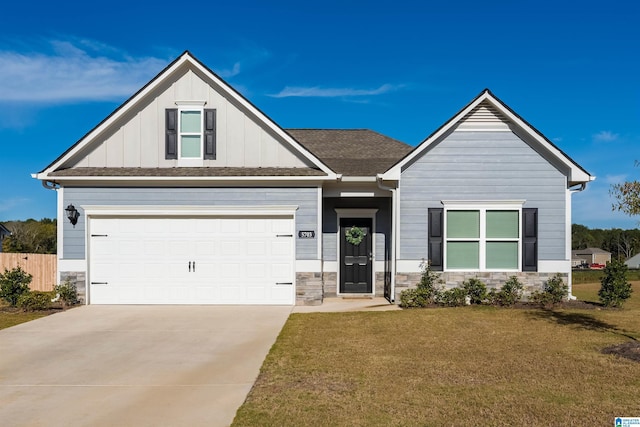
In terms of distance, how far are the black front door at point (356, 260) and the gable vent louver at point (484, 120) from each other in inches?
155

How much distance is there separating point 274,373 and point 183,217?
7407 millimetres

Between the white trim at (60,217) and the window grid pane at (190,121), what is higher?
the window grid pane at (190,121)

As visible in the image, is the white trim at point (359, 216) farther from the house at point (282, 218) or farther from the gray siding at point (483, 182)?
the gray siding at point (483, 182)

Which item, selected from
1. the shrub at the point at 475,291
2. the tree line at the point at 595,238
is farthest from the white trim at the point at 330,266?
the tree line at the point at 595,238

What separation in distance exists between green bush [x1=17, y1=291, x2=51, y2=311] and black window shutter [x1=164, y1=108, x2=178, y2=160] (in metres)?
4.57

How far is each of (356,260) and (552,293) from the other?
17.5ft

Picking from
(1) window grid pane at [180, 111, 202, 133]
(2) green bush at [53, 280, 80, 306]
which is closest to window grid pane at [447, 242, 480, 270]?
(1) window grid pane at [180, 111, 202, 133]

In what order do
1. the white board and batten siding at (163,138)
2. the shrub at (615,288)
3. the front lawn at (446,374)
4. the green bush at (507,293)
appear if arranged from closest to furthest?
the front lawn at (446,374)
the shrub at (615,288)
the green bush at (507,293)
the white board and batten siding at (163,138)

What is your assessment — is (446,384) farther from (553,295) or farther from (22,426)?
(553,295)

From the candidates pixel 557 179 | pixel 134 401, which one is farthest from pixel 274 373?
pixel 557 179

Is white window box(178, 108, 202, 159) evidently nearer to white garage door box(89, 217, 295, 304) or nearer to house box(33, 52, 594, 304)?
house box(33, 52, 594, 304)

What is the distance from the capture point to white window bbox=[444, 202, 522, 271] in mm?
13039

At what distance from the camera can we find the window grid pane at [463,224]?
13.1 meters

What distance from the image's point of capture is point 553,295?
1270 centimetres
